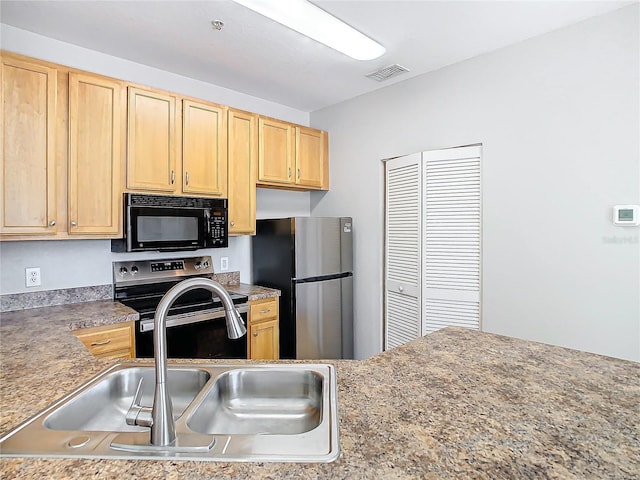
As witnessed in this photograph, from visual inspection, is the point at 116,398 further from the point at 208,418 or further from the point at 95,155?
the point at 95,155

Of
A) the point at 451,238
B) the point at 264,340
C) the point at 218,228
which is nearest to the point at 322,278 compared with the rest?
the point at 264,340

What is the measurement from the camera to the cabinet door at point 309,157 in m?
3.59

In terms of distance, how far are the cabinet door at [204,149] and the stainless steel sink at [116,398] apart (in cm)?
181

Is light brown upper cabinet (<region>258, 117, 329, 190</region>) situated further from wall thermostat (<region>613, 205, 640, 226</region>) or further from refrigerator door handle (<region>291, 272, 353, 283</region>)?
wall thermostat (<region>613, 205, 640, 226</region>)

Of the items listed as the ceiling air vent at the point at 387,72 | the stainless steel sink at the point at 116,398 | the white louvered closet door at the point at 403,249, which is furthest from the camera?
the white louvered closet door at the point at 403,249

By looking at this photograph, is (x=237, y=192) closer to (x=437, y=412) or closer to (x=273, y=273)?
(x=273, y=273)

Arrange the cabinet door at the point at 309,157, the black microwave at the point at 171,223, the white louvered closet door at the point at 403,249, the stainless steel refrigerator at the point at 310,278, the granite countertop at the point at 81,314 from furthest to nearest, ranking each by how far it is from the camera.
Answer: the cabinet door at the point at 309,157
the stainless steel refrigerator at the point at 310,278
the white louvered closet door at the point at 403,249
the black microwave at the point at 171,223
the granite countertop at the point at 81,314

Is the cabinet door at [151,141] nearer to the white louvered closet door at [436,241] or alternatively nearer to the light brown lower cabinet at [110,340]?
the light brown lower cabinet at [110,340]

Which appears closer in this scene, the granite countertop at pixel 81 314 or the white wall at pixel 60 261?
the granite countertop at pixel 81 314

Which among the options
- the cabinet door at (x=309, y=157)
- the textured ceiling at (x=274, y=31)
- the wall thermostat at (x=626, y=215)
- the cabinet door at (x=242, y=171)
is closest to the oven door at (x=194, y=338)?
the cabinet door at (x=242, y=171)

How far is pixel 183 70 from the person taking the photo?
2.97m

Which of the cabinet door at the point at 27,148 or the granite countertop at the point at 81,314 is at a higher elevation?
the cabinet door at the point at 27,148

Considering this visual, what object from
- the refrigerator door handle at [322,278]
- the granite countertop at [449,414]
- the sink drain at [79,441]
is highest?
the refrigerator door handle at [322,278]

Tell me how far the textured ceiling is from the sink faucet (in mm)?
1794
